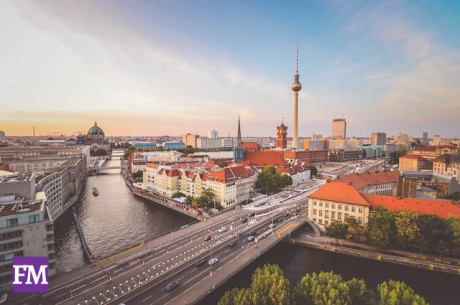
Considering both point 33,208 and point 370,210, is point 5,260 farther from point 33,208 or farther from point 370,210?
point 370,210

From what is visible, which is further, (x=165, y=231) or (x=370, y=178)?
(x=370, y=178)

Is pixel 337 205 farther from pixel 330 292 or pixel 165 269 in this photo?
pixel 165 269

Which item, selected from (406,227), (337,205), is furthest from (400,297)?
(337,205)

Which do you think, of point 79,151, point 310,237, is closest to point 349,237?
point 310,237

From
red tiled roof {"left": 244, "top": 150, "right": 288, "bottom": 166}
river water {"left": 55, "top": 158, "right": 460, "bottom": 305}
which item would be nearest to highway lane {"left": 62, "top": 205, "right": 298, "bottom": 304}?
river water {"left": 55, "top": 158, "right": 460, "bottom": 305}

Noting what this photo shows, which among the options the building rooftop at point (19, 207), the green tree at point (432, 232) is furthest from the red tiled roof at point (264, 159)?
the building rooftop at point (19, 207)
